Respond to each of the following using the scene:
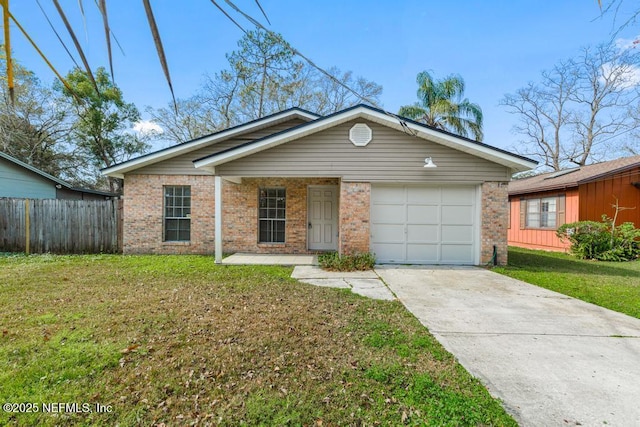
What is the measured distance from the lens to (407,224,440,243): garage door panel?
8.43 m

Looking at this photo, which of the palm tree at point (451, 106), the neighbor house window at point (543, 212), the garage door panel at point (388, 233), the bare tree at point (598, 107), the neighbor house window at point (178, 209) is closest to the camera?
the garage door panel at point (388, 233)

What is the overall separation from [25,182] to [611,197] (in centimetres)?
2458

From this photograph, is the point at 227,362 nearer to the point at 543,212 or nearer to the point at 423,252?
the point at 423,252

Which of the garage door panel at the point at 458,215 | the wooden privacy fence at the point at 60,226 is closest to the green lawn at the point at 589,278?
the garage door panel at the point at 458,215

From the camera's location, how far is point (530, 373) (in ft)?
9.30

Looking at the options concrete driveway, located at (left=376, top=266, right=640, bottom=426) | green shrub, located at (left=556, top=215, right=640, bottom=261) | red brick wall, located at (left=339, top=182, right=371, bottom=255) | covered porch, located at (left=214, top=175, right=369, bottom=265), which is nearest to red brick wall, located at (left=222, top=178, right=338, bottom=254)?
covered porch, located at (left=214, top=175, right=369, bottom=265)

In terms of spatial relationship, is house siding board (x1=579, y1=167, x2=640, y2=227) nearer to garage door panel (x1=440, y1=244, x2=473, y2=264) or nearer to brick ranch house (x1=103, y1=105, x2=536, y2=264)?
brick ranch house (x1=103, y1=105, x2=536, y2=264)

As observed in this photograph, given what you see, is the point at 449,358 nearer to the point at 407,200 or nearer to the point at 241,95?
the point at 407,200

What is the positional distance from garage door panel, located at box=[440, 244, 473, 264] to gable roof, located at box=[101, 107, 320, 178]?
589 centimetres

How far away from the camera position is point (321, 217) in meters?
10.3

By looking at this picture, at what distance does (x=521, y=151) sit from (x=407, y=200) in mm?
25139

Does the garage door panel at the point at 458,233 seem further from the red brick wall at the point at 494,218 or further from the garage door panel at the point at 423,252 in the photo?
the garage door panel at the point at 423,252

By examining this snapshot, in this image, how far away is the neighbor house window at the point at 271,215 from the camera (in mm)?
10242

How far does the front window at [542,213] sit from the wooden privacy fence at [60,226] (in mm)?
16732
